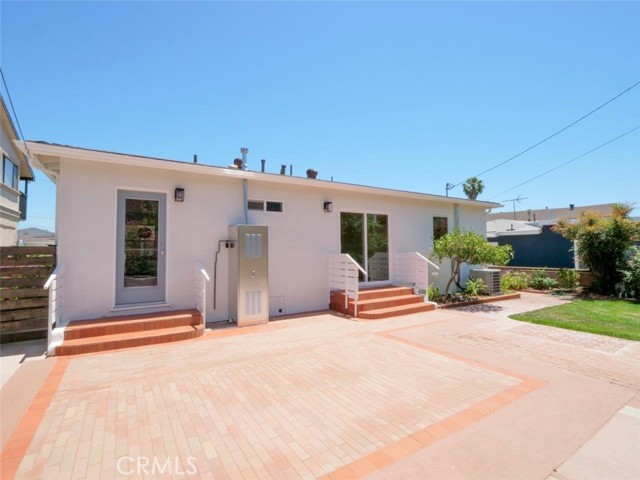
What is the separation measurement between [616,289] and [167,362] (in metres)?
13.8

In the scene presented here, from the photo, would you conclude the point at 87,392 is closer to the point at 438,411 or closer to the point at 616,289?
the point at 438,411

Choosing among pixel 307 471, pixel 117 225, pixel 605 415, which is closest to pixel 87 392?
pixel 307 471

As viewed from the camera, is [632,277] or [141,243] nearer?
[141,243]

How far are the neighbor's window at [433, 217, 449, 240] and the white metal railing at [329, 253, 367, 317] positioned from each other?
424 centimetres

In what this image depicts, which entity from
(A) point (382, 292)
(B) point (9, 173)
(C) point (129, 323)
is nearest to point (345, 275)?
(A) point (382, 292)

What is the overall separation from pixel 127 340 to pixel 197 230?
8.30 feet

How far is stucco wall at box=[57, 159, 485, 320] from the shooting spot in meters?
5.70

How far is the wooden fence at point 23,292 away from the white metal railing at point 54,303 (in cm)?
42

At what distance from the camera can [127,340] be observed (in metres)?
5.21

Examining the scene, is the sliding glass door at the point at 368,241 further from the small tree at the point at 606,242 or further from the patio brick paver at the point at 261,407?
the small tree at the point at 606,242

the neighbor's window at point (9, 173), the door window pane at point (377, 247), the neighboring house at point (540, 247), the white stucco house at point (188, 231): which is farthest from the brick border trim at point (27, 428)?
the neighboring house at point (540, 247)

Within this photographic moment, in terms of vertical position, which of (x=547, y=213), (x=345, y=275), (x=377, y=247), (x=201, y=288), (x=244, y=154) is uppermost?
(x=547, y=213)

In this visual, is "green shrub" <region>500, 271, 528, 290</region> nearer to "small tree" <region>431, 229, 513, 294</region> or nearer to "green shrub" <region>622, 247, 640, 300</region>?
"green shrub" <region>622, 247, 640, 300</region>

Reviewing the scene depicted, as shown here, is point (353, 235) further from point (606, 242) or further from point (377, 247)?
point (606, 242)
